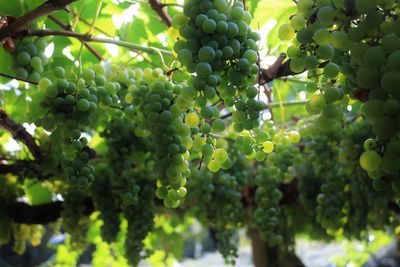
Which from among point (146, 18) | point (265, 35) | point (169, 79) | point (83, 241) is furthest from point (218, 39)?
point (83, 241)

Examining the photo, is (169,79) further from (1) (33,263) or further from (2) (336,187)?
(1) (33,263)

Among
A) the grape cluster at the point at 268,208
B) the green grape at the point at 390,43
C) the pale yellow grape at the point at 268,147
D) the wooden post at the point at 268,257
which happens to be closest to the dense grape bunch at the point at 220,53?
the pale yellow grape at the point at 268,147

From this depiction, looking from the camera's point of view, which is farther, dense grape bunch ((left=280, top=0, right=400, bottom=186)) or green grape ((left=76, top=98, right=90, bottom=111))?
green grape ((left=76, top=98, right=90, bottom=111))

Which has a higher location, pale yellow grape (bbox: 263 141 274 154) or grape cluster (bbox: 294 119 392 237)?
grape cluster (bbox: 294 119 392 237)

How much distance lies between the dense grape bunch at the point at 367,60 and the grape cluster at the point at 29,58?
581 mm

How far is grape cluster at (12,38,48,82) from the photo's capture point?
904 millimetres

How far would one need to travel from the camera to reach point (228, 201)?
147cm

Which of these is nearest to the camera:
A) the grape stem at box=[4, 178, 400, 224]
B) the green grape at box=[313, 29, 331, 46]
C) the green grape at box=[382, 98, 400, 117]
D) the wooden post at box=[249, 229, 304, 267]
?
the green grape at box=[382, 98, 400, 117]

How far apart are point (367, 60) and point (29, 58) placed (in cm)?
71

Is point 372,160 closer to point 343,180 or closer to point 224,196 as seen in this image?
point 343,180

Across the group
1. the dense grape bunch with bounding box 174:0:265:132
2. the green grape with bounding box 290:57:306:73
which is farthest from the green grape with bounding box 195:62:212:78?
the green grape with bounding box 290:57:306:73

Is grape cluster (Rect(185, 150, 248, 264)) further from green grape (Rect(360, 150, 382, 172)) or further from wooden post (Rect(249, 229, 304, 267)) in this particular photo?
green grape (Rect(360, 150, 382, 172))

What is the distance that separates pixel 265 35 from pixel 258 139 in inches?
20.5

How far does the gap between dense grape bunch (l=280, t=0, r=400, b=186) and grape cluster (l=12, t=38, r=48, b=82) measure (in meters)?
0.58
